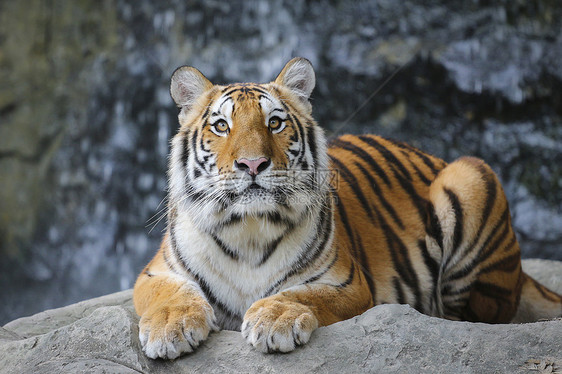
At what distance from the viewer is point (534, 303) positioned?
371cm

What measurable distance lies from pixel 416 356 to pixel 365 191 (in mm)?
1632

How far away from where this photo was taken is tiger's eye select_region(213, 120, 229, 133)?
9.35 feet

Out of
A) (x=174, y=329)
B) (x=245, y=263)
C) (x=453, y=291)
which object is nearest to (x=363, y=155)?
(x=453, y=291)

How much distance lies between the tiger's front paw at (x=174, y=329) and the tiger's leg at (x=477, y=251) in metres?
1.65

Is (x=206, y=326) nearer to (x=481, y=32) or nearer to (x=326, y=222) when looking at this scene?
(x=326, y=222)

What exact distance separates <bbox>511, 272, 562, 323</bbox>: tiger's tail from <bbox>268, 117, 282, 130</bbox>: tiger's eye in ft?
6.15

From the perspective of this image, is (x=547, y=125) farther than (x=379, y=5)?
No

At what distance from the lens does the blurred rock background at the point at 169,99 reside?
6.63 m

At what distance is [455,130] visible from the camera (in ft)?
22.2

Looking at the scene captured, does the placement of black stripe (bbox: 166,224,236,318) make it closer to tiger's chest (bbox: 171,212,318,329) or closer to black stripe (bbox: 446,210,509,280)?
tiger's chest (bbox: 171,212,318,329)

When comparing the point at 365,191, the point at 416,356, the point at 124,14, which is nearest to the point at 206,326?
the point at 416,356

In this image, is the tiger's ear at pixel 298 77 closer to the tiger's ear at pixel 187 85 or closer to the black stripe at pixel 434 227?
the tiger's ear at pixel 187 85

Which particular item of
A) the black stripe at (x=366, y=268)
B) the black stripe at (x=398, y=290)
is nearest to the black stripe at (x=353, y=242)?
the black stripe at (x=366, y=268)

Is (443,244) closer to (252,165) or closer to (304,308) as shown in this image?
(304,308)
